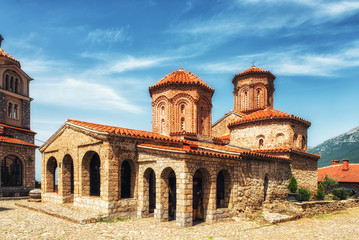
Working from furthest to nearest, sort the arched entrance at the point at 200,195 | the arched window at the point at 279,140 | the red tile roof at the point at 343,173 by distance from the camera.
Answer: the red tile roof at the point at 343,173 → the arched window at the point at 279,140 → the arched entrance at the point at 200,195

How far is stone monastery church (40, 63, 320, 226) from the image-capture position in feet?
40.7

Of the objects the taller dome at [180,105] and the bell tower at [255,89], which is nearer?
the taller dome at [180,105]

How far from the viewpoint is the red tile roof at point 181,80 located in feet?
62.0

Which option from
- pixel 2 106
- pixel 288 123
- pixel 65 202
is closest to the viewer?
pixel 65 202

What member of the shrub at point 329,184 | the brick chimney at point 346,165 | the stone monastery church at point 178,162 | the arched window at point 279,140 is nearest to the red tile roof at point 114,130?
the stone monastery church at point 178,162

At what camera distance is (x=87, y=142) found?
13836mm

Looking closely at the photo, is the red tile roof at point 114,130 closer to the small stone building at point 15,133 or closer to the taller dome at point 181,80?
the taller dome at point 181,80

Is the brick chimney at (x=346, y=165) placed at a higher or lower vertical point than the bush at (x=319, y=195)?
higher

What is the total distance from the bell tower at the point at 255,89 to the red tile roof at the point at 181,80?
Result: 656 cm

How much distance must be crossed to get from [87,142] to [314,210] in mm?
12876

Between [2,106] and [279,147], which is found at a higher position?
[2,106]

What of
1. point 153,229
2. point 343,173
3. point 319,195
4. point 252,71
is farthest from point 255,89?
point 153,229

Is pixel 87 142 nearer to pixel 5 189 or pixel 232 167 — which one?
pixel 232 167

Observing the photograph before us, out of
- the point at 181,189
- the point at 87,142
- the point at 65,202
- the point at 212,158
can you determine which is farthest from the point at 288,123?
the point at 65,202
